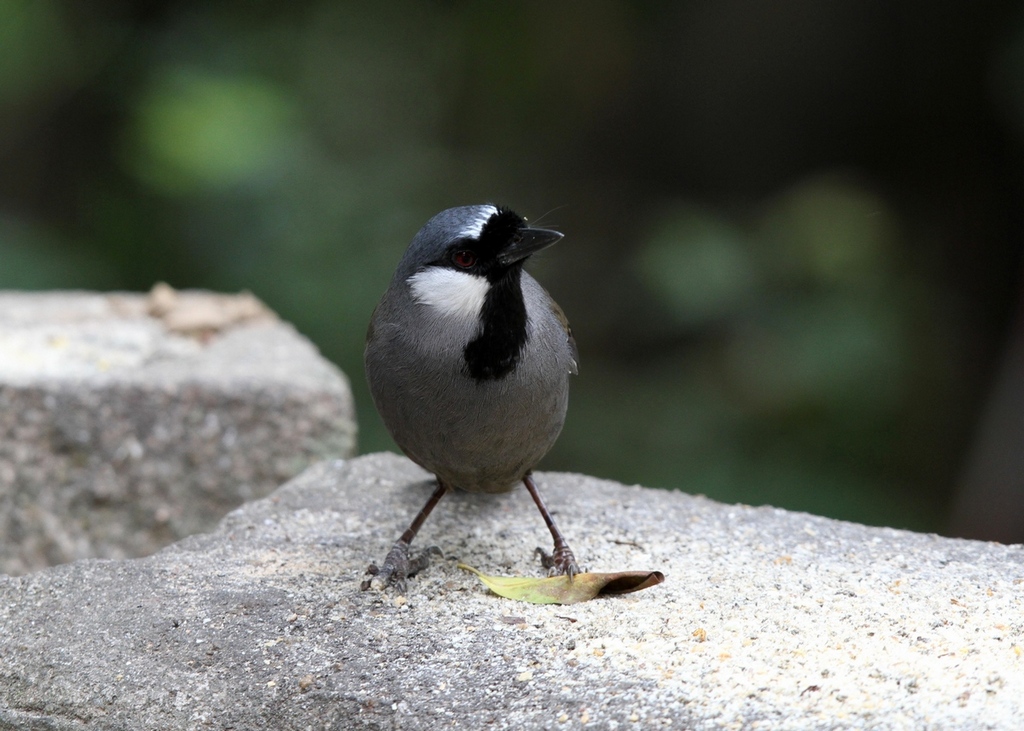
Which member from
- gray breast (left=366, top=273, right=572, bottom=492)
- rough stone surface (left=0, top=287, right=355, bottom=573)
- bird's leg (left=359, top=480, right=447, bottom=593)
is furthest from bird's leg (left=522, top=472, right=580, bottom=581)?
rough stone surface (left=0, top=287, right=355, bottom=573)

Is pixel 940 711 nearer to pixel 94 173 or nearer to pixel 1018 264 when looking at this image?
pixel 1018 264

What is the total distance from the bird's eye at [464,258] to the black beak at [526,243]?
0.08 meters

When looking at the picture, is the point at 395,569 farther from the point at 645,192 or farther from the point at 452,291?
the point at 645,192

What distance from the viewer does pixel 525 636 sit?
2818 mm

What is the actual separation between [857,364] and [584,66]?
3148mm

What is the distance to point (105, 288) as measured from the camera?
297 inches

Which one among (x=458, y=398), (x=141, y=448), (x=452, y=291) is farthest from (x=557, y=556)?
(x=141, y=448)

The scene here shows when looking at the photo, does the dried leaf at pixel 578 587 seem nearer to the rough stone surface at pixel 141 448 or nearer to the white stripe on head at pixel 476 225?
the white stripe on head at pixel 476 225

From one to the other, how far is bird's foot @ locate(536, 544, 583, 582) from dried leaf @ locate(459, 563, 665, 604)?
0.26ft

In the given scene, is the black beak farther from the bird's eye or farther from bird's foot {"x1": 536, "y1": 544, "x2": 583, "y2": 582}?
bird's foot {"x1": 536, "y1": 544, "x2": 583, "y2": 582}

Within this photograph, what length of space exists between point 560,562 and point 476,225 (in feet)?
3.42

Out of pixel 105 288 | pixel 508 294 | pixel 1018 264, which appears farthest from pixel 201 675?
pixel 1018 264

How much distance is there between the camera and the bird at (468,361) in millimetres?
3166

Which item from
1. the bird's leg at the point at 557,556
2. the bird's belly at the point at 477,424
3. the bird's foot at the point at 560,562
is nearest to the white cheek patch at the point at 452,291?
the bird's belly at the point at 477,424
